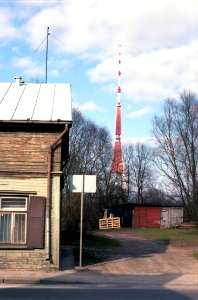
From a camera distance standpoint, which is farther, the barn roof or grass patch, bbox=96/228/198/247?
grass patch, bbox=96/228/198/247

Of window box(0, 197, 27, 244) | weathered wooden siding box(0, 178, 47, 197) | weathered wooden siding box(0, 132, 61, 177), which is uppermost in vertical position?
weathered wooden siding box(0, 132, 61, 177)

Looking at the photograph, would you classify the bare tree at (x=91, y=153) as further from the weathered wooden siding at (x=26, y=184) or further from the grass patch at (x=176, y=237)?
the weathered wooden siding at (x=26, y=184)

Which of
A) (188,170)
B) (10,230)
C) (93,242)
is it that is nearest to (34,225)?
(10,230)

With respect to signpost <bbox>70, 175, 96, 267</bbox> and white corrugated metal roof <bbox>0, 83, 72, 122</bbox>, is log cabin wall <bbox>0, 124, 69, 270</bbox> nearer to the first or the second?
white corrugated metal roof <bbox>0, 83, 72, 122</bbox>

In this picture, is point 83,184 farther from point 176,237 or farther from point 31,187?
point 176,237

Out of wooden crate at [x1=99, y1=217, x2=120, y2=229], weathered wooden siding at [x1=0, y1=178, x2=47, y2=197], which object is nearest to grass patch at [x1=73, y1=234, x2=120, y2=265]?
weathered wooden siding at [x1=0, y1=178, x2=47, y2=197]

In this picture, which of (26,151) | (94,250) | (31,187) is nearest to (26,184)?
(31,187)

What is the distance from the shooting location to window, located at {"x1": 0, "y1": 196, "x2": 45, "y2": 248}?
16.4 metres

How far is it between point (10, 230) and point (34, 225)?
38.3 inches

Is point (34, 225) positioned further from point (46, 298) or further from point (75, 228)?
point (75, 228)

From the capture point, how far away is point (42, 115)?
17.5 metres

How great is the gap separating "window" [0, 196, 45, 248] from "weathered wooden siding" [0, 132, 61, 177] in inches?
40.3

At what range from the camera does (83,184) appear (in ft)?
57.2

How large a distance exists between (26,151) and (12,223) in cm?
256
